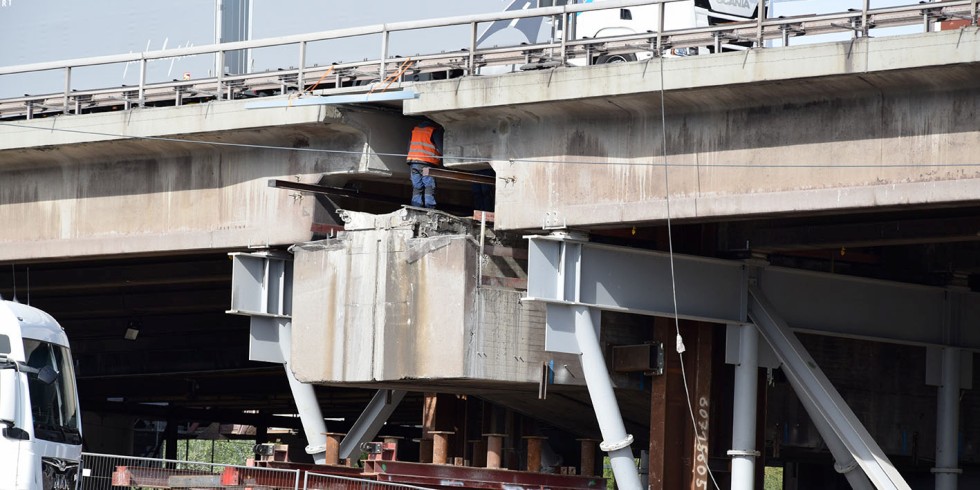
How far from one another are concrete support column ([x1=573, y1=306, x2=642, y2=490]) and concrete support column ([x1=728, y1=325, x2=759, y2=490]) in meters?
1.62

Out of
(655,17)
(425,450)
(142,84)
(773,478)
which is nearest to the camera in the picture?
(655,17)

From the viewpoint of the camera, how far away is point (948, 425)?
84.8 ft

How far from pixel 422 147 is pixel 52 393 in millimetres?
7108

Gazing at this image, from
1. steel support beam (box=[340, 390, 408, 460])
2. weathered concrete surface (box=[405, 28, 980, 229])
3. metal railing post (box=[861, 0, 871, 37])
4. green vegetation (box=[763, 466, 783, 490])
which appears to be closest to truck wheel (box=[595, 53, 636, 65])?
weathered concrete surface (box=[405, 28, 980, 229])

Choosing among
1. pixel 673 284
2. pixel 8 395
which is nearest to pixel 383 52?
pixel 673 284

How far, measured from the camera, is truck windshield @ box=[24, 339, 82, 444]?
1922 centimetres

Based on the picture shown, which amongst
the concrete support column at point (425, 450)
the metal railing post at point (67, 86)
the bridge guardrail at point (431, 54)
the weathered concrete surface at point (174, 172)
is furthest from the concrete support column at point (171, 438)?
the metal railing post at point (67, 86)

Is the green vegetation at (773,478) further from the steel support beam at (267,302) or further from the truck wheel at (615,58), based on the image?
the truck wheel at (615,58)

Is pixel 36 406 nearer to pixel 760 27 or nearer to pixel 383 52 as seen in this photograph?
pixel 383 52

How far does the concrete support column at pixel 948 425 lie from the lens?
2562cm

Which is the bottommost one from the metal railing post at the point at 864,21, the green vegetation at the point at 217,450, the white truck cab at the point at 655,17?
the green vegetation at the point at 217,450

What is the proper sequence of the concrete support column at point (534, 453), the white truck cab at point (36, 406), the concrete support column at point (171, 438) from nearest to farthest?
the white truck cab at point (36, 406), the concrete support column at point (534, 453), the concrete support column at point (171, 438)

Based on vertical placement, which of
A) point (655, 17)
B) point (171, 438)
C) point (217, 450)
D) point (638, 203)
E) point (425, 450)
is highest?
point (655, 17)

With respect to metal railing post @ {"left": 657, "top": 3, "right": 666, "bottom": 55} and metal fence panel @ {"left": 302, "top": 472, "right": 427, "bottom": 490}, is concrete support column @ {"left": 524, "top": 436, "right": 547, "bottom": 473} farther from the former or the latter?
metal railing post @ {"left": 657, "top": 3, "right": 666, "bottom": 55}
